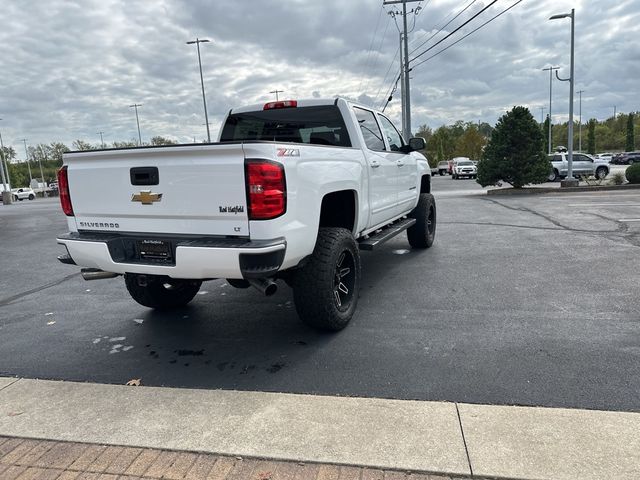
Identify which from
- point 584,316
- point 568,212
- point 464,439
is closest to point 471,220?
point 568,212

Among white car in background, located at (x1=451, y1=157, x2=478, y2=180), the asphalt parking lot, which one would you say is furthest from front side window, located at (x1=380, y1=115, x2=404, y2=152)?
white car in background, located at (x1=451, y1=157, x2=478, y2=180)

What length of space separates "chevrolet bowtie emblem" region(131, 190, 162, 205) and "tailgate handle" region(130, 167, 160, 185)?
75 mm

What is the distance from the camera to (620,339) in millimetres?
3916

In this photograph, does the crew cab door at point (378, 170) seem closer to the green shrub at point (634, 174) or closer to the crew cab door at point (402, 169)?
the crew cab door at point (402, 169)

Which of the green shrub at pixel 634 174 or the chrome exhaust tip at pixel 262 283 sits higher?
the chrome exhaust tip at pixel 262 283

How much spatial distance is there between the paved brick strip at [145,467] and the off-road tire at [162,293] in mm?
2196

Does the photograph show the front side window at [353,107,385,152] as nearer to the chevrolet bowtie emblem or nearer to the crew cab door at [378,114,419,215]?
the crew cab door at [378,114,419,215]

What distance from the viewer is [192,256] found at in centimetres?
338

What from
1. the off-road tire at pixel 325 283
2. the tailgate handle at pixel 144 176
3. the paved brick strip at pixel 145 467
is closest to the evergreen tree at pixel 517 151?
the off-road tire at pixel 325 283

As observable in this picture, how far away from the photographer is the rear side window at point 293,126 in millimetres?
5305

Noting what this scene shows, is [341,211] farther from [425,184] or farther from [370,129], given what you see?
[425,184]

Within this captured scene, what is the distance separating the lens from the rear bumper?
3.26 metres

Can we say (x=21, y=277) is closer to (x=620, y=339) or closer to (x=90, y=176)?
(x=90, y=176)

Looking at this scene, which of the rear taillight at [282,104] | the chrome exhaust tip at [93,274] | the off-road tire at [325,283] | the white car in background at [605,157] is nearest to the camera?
the off-road tire at [325,283]
